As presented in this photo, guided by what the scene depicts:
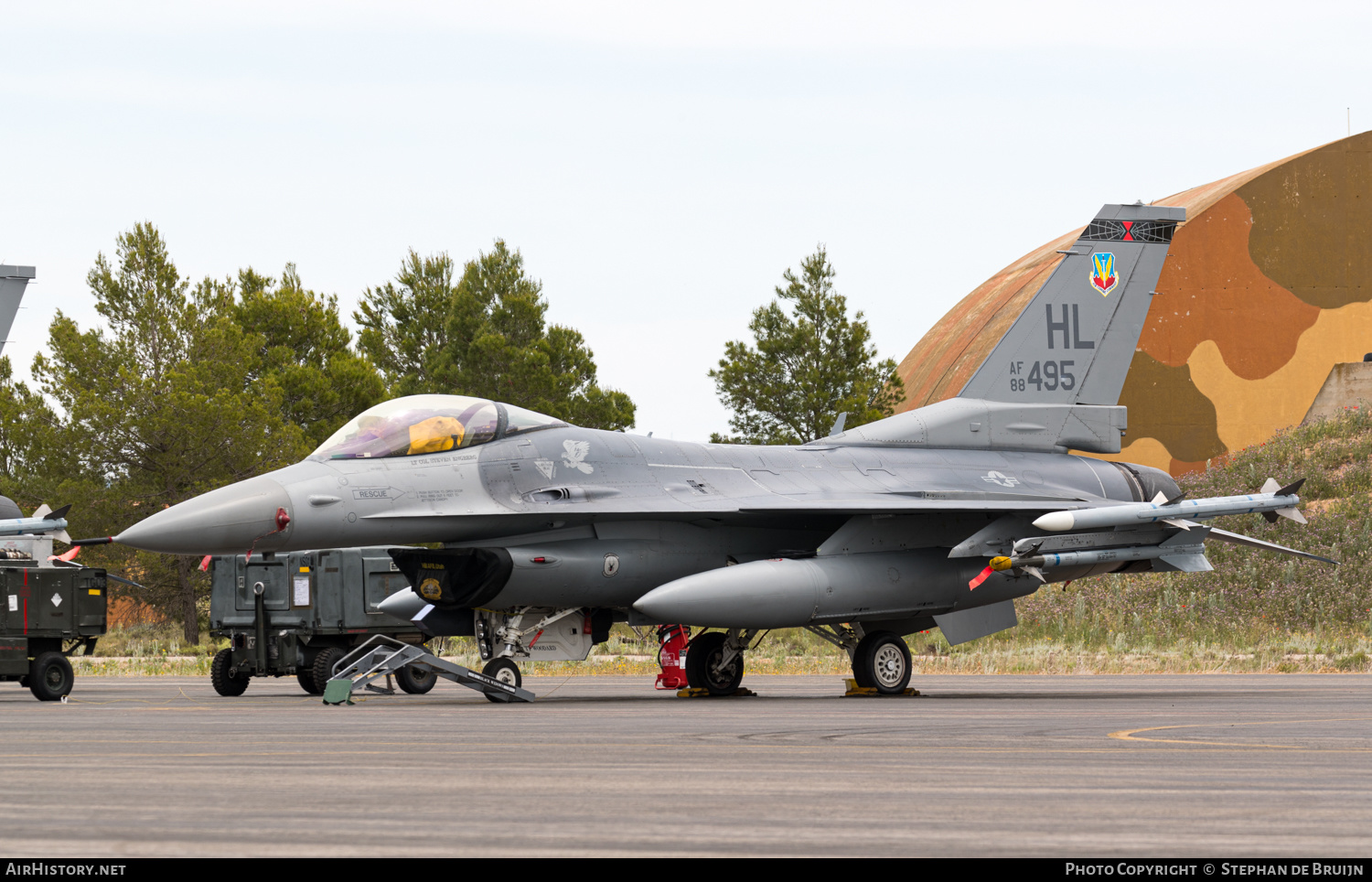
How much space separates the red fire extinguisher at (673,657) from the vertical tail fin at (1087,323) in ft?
16.8

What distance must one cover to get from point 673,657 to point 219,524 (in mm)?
5819

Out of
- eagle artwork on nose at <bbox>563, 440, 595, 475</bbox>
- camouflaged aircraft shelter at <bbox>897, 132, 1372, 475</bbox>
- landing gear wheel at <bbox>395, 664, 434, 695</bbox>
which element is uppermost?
camouflaged aircraft shelter at <bbox>897, 132, 1372, 475</bbox>

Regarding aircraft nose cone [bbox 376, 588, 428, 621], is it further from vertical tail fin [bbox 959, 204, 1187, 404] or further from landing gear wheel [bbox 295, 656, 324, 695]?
vertical tail fin [bbox 959, 204, 1187, 404]

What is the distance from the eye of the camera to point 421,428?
1593cm

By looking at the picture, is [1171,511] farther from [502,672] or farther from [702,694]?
[502,672]

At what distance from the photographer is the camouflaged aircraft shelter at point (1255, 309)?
44.2m

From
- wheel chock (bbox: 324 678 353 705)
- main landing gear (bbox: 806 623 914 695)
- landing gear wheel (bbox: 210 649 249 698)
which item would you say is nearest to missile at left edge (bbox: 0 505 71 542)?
landing gear wheel (bbox: 210 649 249 698)

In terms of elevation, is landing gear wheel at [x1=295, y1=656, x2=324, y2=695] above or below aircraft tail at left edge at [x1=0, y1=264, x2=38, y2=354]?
below

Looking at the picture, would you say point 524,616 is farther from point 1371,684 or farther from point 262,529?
point 1371,684

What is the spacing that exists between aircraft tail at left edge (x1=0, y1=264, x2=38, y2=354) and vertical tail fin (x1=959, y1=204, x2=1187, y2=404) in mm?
12353

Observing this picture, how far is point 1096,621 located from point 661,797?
96.7 ft

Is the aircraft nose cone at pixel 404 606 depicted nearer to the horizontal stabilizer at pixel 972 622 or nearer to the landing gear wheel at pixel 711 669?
the landing gear wheel at pixel 711 669

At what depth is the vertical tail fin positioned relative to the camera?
1997 cm

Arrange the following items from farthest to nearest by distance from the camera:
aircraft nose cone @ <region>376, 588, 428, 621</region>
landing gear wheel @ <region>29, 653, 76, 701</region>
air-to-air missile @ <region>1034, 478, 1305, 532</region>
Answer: landing gear wheel @ <region>29, 653, 76, 701</region>, aircraft nose cone @ <region>376, 588, 428, 621</region>, air-to-air missile @ <region>1034, 478, 1305, 532</region>
